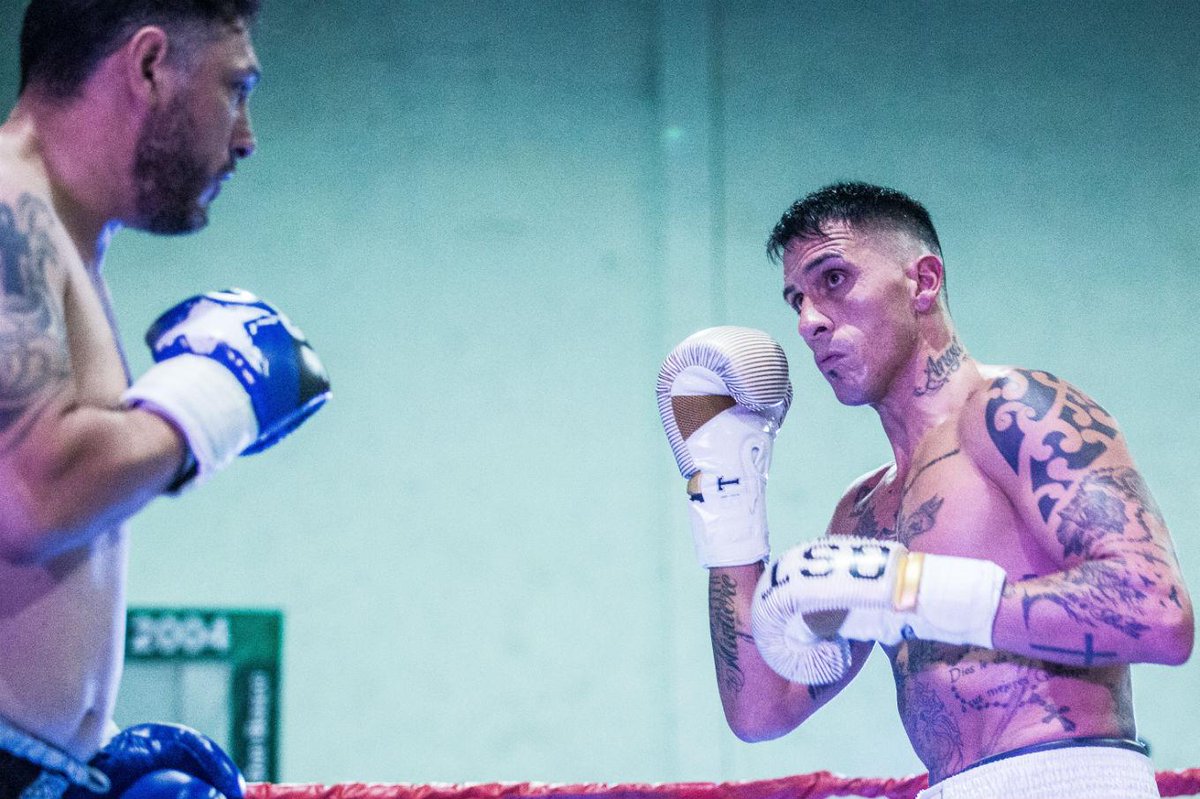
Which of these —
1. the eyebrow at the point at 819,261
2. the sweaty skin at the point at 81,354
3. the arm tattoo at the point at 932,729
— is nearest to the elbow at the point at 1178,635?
the arm tattoo at the point at 932,729

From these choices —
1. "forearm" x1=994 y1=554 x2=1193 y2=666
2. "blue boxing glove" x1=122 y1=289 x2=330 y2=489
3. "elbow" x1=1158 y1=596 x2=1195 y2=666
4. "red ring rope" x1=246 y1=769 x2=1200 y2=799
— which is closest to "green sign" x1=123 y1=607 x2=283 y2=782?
"red ring rope" x1=246 y1=769 x2=1200 y2=799

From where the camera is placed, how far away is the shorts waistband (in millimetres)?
1146

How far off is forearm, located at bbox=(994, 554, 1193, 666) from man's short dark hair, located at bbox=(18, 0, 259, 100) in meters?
1.24

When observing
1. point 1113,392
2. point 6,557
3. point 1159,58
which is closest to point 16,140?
point 6,557

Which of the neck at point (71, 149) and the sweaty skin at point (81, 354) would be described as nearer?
the sweaty skin at point (81, 354)

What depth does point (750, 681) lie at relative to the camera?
6.43ft

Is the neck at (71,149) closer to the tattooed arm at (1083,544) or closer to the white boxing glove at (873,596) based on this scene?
the white boxing glove at (873,596)

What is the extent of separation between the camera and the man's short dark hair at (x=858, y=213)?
6.52 feet

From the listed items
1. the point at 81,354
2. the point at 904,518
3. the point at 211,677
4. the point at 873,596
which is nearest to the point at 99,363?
the point at 81,354

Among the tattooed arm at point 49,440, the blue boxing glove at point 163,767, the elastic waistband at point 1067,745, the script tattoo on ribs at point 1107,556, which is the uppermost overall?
the tattooed arm at point 49,440

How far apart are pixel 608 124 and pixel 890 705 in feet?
7.39

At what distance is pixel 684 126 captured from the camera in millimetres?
4066

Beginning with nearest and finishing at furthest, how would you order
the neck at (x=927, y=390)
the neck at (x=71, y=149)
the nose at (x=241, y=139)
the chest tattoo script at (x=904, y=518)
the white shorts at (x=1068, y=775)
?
the neck at (x=71, y=149) < the nose at (x=241, y=139) < the white shorts at (x=1068, y=775) < the chest tattoo script at (x=904, y=518) < the neck at (x=927, y=390)

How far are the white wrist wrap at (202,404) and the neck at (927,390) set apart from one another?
3.67 feet
